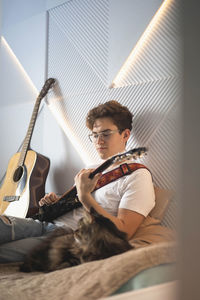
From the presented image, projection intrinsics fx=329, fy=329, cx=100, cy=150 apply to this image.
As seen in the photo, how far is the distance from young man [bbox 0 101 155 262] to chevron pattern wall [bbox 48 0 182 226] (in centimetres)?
11

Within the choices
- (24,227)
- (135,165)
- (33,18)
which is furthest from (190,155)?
(33,18)

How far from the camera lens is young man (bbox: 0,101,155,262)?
0.93 meters

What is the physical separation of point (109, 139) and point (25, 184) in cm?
51

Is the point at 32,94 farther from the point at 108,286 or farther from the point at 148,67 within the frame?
the point at 108,286

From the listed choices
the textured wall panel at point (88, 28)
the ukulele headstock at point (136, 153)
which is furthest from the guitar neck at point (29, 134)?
the ukulele headstock at point (136, 153)

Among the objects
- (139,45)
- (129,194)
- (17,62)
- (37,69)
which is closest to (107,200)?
(129,194)

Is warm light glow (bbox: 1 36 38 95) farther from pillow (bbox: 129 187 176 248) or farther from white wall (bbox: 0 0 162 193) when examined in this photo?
pillow (bbox: 129 187 176 248)

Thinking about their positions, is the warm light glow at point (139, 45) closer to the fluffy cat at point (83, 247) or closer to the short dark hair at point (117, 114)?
the short dark hair at point (117, 114)

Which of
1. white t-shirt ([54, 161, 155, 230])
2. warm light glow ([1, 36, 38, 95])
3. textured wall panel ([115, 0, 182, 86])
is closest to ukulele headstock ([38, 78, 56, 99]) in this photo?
warm light glow ([1, 36, 38, 95])

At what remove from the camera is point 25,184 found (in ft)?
4.77

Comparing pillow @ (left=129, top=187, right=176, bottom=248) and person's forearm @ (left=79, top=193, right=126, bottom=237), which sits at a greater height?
person's forearm @ (left=79, top=193, right=126, bottom=237)

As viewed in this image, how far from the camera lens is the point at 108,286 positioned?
1.85ft

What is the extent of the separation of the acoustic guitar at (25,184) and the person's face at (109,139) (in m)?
0.41

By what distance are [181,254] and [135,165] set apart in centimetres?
82
